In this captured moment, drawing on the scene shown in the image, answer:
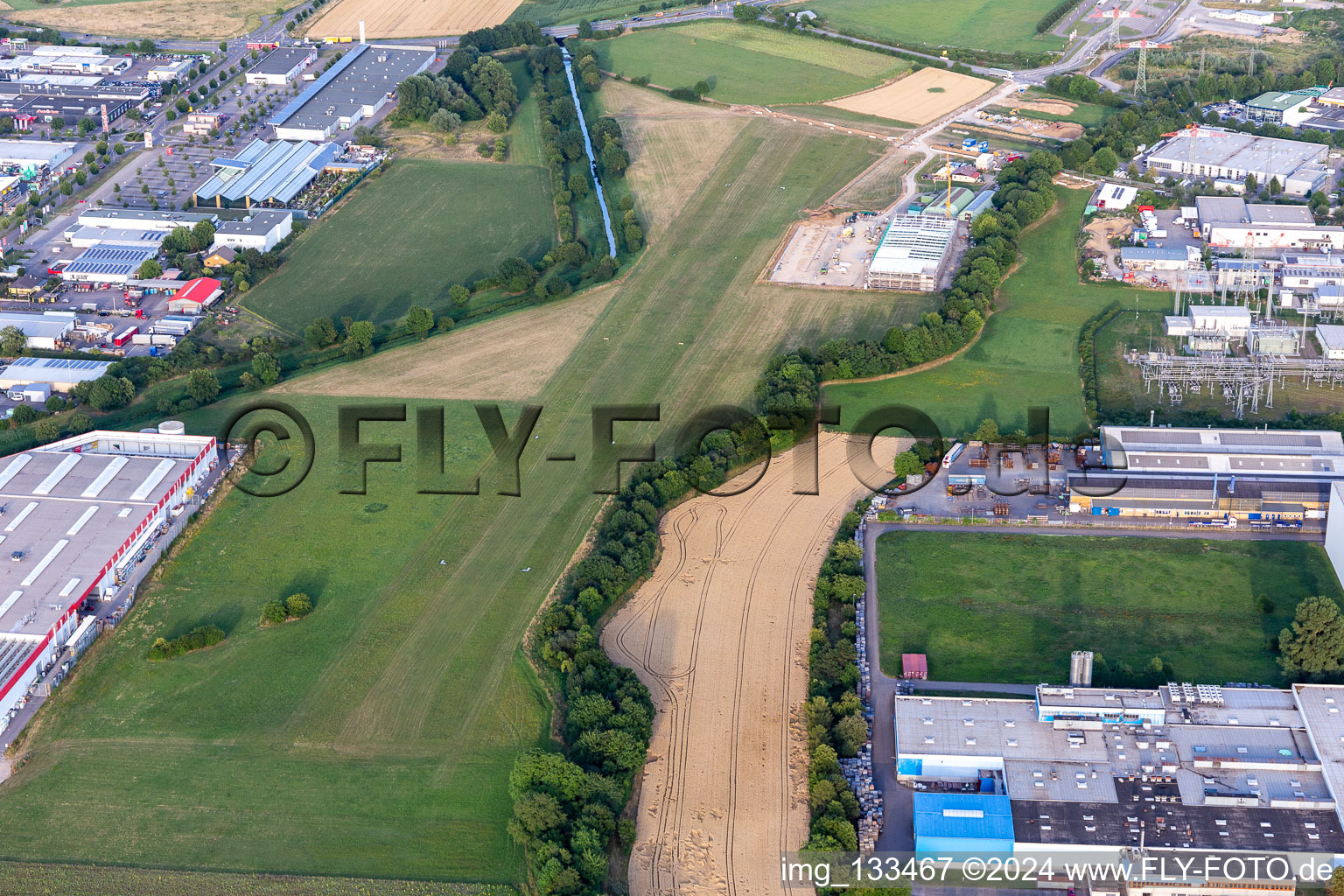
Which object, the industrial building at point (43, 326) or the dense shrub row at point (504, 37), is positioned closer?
the industrial building at point (43, 326)

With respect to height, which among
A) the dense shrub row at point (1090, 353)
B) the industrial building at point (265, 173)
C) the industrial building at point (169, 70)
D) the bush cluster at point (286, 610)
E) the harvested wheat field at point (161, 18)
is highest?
the harvested wheat field at point (161, 18)

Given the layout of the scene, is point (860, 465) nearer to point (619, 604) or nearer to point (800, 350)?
point (800, 350)

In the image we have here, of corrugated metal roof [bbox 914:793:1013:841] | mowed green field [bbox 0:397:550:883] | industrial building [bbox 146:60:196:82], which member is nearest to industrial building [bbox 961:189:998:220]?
mowed green field [bbox 0:397:550:883]

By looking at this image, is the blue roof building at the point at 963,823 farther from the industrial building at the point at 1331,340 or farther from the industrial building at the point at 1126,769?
the industrial building at the point at 1331,340

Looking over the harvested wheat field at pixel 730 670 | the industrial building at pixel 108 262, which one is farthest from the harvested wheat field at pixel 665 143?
the harvested wheat field at pixel 730 670

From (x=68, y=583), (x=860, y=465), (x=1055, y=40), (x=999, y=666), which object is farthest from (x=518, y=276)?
(x=1055, y=40)

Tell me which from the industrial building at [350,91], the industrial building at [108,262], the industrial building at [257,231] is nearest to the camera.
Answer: the industrial building at [108,262]
